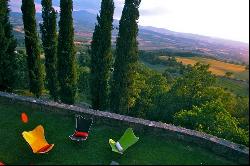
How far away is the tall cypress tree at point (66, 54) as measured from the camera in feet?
87.7

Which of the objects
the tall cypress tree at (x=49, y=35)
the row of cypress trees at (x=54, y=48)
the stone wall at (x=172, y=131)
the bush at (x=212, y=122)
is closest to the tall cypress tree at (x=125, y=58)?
the row of cypress trees at (x=54, y=48)

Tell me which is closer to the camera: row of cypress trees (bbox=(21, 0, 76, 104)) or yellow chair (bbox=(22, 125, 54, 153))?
yellow chair (bbox=(22, 125, 54, 153))

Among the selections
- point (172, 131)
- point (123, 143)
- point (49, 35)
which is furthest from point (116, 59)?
point (123, 143)

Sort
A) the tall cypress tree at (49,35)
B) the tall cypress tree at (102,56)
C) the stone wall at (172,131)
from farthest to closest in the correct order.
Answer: the tall cypress tree at (49,35) < the tall cypress tree at (102,56) < the stone wall at (172,131)

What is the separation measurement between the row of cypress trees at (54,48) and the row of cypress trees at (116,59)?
6.25ft

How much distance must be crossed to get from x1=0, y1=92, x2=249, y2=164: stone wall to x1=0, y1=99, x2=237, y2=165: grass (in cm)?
23

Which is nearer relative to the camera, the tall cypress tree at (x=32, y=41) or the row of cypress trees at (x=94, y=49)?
the row of cypress trees at (x=94, y=49)

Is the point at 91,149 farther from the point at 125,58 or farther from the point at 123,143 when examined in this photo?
the point at 125,58

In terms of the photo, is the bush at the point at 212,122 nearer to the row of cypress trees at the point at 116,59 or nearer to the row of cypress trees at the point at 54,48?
the row of cypress trees at the point at 116,59

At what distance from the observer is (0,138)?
1667 cm

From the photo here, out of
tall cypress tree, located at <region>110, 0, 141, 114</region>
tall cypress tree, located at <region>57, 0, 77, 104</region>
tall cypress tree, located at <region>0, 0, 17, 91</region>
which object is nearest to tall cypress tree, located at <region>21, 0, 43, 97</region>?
tall cypress tree, located at <region>0, 0, 17, 91</region>

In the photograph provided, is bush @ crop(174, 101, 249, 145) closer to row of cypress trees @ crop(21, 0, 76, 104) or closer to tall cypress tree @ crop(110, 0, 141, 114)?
tall cypress tree @ crop(110, 0, 141, 114)

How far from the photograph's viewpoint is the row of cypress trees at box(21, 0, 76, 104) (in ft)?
88.3

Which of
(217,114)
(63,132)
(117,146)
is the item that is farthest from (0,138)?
(217,114)
